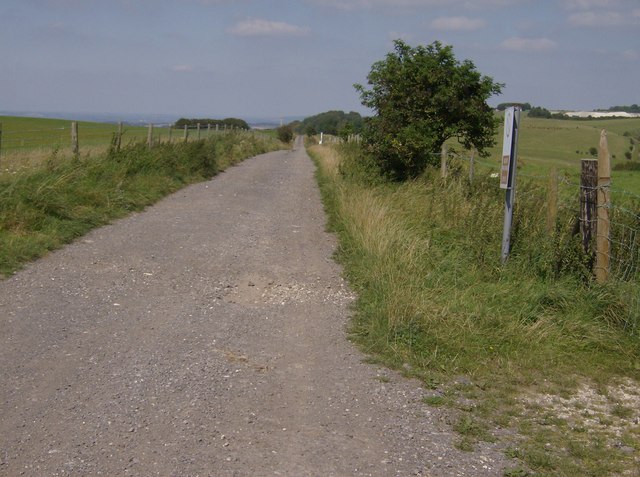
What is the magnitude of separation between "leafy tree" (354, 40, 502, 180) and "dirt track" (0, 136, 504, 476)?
5.41 meters

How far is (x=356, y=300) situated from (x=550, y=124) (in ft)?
165

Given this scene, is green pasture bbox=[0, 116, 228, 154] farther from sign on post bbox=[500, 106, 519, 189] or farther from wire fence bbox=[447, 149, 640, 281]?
wire fence bbox=[447, 149, 640, 281]

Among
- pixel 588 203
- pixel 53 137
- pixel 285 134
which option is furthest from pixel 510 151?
pixel 285 134

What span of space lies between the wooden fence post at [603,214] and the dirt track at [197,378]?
2588 mm

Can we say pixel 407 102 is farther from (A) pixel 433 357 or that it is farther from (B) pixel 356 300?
(A) pixel 433 357

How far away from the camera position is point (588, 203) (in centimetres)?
739

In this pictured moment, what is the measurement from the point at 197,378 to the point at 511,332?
9.38 ft

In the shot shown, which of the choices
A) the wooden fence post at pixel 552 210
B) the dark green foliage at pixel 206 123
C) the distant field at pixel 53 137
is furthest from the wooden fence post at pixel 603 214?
the dark green foliage at pixel 206 123

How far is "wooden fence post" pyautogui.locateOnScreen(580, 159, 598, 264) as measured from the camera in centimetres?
733

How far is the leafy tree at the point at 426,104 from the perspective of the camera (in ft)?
46.3

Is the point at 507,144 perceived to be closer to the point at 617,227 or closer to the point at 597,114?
the point at 617,227

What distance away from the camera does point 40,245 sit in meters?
9.41

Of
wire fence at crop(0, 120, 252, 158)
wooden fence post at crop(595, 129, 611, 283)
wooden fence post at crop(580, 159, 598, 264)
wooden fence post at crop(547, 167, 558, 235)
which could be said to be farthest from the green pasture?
wooden fence post at crop(595, 129, 611, 283)

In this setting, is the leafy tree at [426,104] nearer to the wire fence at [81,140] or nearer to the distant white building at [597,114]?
the wire fence at [81,140]
